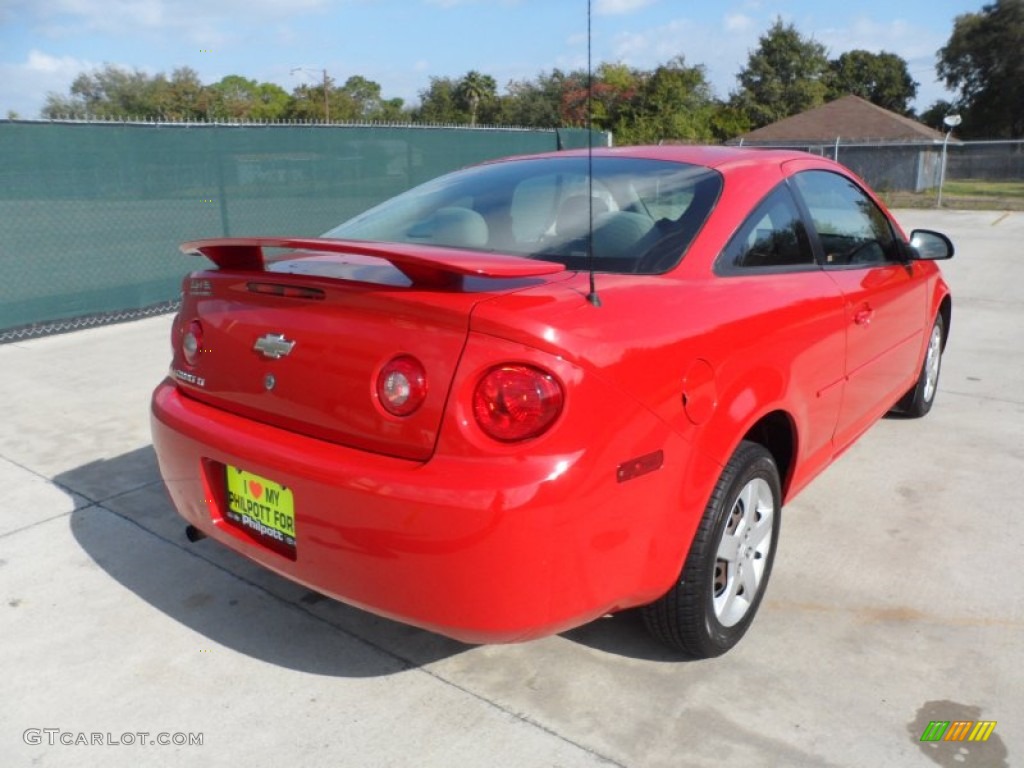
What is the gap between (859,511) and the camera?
378 cm

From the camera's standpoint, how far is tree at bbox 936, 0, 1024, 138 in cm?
5788

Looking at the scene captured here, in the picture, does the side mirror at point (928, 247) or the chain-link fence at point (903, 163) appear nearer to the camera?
the side mirror at point (928, 247)

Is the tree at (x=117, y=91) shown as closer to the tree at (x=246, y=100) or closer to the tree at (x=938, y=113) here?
the tree at (x=246, y=100)

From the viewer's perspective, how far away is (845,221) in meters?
3.81

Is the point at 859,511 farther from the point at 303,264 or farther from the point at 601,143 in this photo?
the point at 601,143

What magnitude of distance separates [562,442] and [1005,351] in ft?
19.6

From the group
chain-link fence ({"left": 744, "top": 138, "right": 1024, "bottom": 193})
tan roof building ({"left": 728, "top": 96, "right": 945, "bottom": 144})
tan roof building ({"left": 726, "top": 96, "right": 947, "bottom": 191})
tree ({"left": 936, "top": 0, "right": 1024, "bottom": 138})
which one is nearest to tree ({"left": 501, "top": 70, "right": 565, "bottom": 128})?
tan roof building ({"left": 726, "top": 96, "right": 947, "bottom": 191})

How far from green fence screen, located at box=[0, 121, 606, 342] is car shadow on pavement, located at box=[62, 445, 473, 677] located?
4317 mm

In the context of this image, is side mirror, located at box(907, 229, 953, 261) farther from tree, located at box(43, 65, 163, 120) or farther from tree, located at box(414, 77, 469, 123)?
tree, located at box(43, 65, 163, 120)

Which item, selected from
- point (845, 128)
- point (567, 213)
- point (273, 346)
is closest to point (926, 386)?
point (567, 213)

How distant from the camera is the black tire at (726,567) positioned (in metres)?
2.46

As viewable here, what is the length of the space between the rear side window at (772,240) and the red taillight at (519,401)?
Answer: 0.91 meters

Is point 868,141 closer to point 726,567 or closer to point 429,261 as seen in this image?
point 726,567

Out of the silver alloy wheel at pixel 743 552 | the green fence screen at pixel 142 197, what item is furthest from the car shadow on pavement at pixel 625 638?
the green fence screen at pixel 142 197
